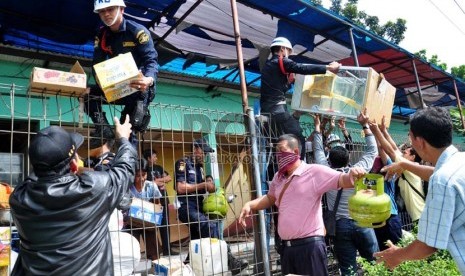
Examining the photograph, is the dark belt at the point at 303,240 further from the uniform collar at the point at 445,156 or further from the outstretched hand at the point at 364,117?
the uniform collar at the point at 445,156

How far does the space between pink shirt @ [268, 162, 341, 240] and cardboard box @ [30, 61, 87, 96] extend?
1973 millimetres

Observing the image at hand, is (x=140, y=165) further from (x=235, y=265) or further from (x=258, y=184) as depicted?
(x=235, y=265)

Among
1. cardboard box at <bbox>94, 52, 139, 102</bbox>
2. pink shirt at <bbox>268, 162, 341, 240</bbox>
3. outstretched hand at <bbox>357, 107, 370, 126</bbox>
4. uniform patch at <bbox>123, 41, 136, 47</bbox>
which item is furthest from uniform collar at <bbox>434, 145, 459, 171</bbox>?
uniform patch at <bbox>123, 41, 136, 47</bbox>

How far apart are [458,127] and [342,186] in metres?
9.78

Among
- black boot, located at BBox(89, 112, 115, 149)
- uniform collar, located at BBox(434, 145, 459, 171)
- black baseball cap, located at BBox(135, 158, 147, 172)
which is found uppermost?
black boot, located at BBox(89, 112, 115, 149)

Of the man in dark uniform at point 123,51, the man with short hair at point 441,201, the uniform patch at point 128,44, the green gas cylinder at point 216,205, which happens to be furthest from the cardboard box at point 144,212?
the man with short hair at point 441,201

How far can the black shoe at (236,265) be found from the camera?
4238mm

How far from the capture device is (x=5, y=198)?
336 centimetres

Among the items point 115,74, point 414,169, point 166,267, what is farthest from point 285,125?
point 115,74

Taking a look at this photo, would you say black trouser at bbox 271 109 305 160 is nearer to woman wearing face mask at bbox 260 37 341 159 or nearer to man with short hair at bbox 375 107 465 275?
woman wearing face mask at bbox 260 37 341 159

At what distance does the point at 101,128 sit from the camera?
134 inches

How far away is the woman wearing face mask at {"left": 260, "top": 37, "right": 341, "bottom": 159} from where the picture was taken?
15.5 ft

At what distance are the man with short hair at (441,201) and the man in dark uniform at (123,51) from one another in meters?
2.13

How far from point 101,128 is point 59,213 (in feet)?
4.74
